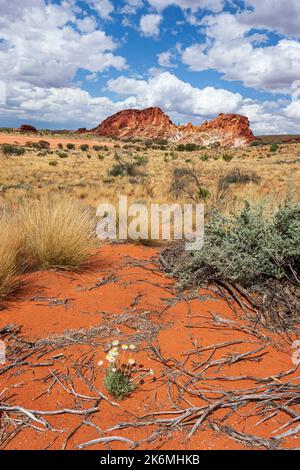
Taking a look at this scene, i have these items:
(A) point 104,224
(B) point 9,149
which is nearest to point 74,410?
(A) point 104,224

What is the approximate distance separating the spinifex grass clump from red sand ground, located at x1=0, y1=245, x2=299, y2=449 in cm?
7

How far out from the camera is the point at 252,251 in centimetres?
416

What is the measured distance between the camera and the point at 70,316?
11.8ft

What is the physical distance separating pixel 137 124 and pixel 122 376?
96354 millimetres

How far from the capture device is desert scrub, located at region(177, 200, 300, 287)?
3896mm

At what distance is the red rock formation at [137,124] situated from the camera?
8944cm

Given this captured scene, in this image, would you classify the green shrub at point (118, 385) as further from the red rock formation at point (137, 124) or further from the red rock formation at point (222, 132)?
the red rock formation at point (137, 124)

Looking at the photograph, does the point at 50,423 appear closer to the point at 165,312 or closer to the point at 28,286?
the point at 165,312

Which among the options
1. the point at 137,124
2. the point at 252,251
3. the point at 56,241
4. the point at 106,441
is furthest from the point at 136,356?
the point at 137,124

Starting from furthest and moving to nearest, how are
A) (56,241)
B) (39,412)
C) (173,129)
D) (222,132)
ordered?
(173,129) → (222,132) → (56,241) → (39,412)

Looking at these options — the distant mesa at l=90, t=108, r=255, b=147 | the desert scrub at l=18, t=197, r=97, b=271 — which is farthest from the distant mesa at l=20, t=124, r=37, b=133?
the desert scrub at l=18, t=197, r=97, b=271

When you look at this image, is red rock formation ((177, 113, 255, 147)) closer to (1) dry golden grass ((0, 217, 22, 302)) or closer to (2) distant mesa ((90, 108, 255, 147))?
(2) distant mesa ((90, 108, 255, 147))

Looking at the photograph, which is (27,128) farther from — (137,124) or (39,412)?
(39,412)

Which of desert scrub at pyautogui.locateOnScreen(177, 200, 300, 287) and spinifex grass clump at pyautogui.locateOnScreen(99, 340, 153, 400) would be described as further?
desert scrub at pyautogui.locateOnScreen(177, 200, 300, 287)
